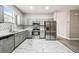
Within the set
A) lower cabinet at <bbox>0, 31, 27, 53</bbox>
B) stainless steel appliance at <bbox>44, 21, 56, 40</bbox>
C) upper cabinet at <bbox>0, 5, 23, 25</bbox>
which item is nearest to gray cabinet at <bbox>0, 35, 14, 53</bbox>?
lower cabinet at <bbox>0, 31, 27, 53</bbox>

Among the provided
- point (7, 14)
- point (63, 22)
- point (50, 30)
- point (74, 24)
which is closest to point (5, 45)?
point (7, 14)

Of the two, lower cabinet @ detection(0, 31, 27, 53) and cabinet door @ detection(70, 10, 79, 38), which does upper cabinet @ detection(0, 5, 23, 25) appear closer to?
lower cabinet @ detection(0, 31, 27, 53)

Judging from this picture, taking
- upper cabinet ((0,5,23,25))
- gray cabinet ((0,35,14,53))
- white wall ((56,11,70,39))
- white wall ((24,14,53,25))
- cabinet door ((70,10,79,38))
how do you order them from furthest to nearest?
white wall ((24,14,53,25))
white wall ((56,11,70,39))
cabinet door ((70,10,79,38))
upper cabinet ((0,5,23,25))
gray cabinet ((0,35,14,53))

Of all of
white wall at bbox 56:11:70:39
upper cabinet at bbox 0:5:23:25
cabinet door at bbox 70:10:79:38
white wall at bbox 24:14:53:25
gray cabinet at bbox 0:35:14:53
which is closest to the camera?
gray cabinet at bbox 0:35:14:53

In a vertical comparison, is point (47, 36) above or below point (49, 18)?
below

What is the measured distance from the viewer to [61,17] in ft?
31.9

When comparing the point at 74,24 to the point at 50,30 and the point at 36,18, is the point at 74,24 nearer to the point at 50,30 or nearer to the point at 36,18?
the point at 50,30

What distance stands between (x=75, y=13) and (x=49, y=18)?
2.59 m

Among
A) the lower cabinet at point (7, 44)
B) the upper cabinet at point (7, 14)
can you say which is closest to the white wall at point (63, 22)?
the upper cabinet at point (7, 14)

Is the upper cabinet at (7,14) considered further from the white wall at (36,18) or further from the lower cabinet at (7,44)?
the white wall at (36,18)

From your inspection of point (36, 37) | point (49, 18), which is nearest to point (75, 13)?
point (49, 18)
